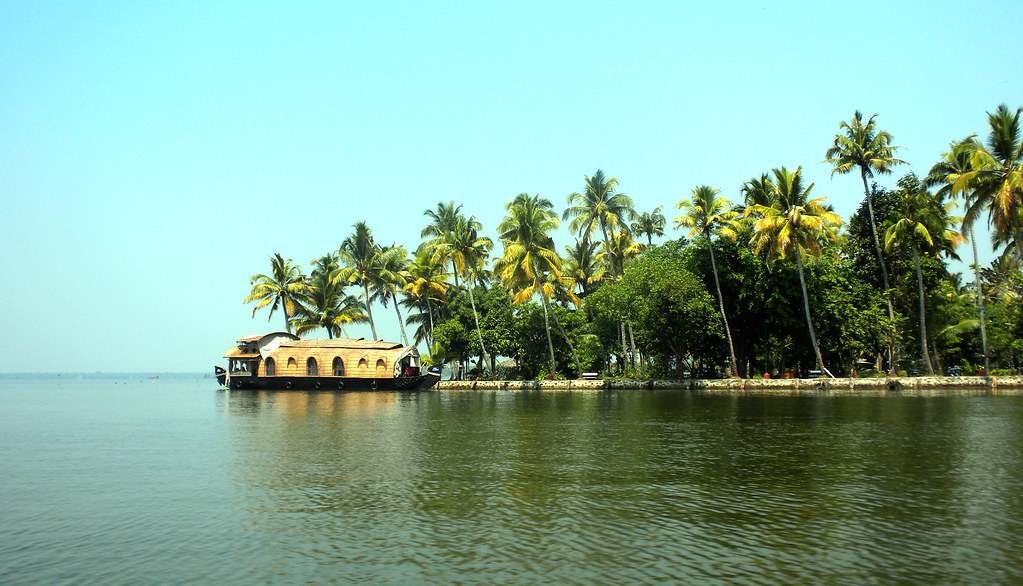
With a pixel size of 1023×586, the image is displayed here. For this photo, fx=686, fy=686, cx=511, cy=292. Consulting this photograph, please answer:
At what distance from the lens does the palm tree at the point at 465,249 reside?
62.3 m

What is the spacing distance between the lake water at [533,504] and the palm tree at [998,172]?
16761 mm

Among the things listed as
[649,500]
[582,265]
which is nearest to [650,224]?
[582,265]

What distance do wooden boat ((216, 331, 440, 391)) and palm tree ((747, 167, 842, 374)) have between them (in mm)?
31645

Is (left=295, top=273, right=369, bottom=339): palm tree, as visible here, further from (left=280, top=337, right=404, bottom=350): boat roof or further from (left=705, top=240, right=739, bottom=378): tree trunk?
(left=705, top=240, right=739, bottom=378): tree trunk

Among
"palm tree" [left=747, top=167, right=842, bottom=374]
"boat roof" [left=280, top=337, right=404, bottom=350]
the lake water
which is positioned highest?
"palm tree" [left=747, top=167, right=842, bottom=374]

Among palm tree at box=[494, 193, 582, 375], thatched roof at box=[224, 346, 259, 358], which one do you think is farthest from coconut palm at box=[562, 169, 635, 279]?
thatched roof at box=[224, 346, 259, 358]

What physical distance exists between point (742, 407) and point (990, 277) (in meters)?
61.4

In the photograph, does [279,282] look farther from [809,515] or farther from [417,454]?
[809,515]

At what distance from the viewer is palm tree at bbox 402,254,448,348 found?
68125 mm

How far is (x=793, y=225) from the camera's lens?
147ft

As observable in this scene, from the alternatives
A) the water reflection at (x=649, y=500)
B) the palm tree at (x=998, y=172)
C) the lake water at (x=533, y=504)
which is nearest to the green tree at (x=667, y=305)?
the palm tree at (x=998, y=172)

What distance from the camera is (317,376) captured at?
63.2 m

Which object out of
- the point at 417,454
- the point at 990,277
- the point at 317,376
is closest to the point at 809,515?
the point at 417,454

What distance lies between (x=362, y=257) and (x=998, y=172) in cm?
5411
